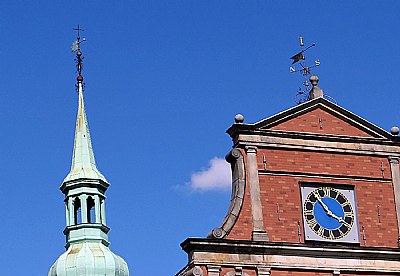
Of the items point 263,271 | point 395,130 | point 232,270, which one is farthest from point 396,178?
point 232,270

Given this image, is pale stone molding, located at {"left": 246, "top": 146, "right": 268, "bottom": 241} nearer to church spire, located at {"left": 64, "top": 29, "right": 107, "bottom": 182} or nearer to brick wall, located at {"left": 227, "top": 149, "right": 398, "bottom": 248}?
brick wall, located at {"left": 227, "top": 149, "right": 398, "bottom": 248}

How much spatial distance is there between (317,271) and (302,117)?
521 cm

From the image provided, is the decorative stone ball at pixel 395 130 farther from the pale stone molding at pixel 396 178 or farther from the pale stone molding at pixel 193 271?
the pale stone molding at pixel 193 271

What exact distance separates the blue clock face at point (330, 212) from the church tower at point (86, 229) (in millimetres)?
7848

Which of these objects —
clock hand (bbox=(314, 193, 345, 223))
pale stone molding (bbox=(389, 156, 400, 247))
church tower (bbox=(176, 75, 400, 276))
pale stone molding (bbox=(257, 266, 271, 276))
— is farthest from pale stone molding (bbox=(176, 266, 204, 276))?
pale stone molding (bbox=(389, 156, 400, 247))

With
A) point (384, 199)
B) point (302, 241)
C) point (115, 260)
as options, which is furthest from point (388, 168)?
point (115, 260)

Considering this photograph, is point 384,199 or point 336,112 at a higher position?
point 336,112

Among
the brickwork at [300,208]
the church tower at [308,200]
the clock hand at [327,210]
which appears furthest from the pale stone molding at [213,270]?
the clock hand at [327,210]

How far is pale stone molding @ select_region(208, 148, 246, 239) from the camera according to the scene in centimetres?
3634

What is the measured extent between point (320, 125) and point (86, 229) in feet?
30.5

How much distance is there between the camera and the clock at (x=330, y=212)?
37.6 meters

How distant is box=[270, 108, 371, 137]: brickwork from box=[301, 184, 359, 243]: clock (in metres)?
1.95

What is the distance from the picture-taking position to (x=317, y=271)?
37031mm

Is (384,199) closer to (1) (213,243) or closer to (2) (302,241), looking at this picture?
(2) (302,241)
